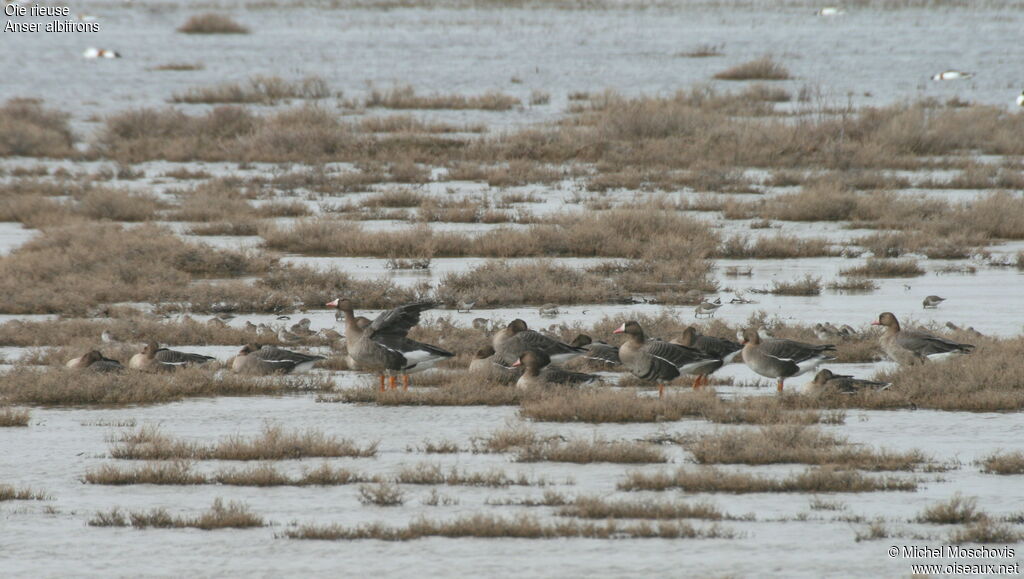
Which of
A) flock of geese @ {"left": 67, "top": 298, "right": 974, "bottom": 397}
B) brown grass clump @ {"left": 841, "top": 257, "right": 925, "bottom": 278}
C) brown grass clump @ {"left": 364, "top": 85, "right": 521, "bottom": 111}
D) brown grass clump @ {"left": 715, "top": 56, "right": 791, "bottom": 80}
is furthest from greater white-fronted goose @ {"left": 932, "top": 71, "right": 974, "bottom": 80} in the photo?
flock of geese @ {"left": 67, "top": 298, "right": 974, "bottom": 397}

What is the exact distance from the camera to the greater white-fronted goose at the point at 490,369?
39.5ft

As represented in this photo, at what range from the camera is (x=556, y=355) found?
12.0 metres

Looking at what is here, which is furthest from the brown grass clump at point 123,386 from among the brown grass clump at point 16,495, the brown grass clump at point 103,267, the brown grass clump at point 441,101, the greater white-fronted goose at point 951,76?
the greater white-fronted goose at point 951,76

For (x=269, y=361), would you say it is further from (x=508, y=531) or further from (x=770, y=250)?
(x=770, y=250)

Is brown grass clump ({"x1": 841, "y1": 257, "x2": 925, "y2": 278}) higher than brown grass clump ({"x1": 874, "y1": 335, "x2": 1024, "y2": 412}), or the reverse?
brown grass clump ({"x1": 874, "y1": 335, "x2": 1024, "y2": 412})

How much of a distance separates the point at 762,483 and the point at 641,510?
118 centimetres

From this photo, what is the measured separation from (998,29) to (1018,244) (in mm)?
53346

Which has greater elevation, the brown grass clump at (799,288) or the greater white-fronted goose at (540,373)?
the greater white-fronted goose at (540,373)

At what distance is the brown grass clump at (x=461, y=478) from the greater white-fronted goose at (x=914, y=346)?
4.87 meters

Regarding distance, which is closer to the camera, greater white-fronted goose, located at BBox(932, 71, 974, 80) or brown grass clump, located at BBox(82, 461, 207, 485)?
brown grass clump, located at BBox(82, 461, 207, 485)

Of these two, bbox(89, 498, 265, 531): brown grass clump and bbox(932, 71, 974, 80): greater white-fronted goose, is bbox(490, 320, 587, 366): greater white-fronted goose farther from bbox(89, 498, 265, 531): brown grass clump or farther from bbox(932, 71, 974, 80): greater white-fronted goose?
bbox(932, 71, 974, 80): greater white-fronted goose

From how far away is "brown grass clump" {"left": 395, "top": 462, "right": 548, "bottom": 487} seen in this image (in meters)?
8.77

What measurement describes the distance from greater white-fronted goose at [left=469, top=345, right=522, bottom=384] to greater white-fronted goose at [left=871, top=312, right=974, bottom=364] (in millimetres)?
3804

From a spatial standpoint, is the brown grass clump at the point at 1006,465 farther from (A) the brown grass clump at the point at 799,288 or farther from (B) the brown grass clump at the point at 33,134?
(B) the brown grass clump at the point at 33,134
